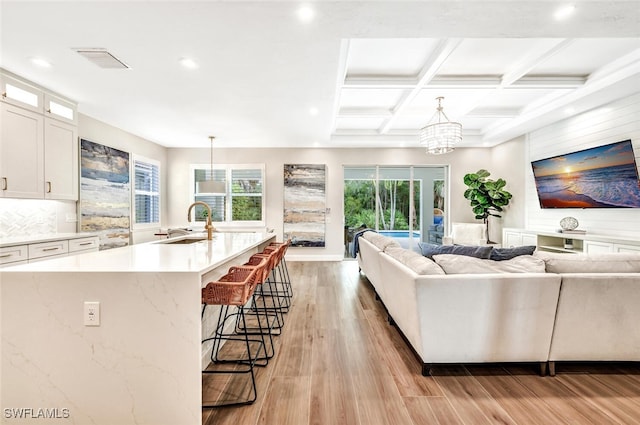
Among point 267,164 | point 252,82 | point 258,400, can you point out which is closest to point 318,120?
point 252,82

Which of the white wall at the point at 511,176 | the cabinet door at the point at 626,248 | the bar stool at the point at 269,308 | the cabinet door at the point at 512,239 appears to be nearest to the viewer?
the bar stool at the point at 269,308

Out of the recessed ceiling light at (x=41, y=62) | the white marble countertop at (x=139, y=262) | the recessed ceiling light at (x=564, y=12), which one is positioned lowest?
the white marble countertop at (x=139, y=262)

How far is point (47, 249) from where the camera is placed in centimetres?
315

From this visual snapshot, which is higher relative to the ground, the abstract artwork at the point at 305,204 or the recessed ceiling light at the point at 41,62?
the recessed ceiling light at the point at 41,62

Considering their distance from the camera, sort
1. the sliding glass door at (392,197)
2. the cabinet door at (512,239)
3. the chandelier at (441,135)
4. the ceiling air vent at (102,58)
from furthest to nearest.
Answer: the sliding glass door at (392,197) → the cabinet door at (512,239) → the chandelier at (441,135) → the ceiling air vent at (102,58)

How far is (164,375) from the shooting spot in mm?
1523

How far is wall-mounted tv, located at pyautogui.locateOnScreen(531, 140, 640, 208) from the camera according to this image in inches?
140

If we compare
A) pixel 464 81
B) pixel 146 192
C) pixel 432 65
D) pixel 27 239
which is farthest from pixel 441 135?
pixel 146 192

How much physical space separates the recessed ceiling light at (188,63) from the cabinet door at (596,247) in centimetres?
524

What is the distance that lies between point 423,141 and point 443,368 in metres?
3.26

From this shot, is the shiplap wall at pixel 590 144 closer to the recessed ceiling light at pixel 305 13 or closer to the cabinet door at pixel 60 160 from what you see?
the recessed ceiling light at pixel 305 13

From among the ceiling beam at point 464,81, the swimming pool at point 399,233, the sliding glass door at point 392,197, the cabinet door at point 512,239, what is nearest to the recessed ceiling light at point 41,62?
the ceiling beam at point 464,81

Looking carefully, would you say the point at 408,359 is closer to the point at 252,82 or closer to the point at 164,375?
the point at 164,375

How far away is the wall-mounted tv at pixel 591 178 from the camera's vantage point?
3547 millimetres
